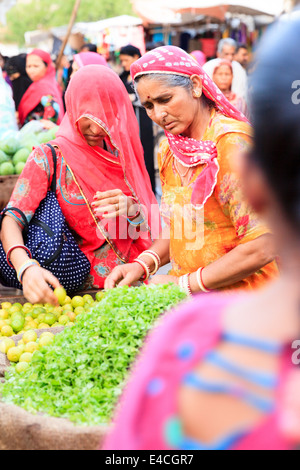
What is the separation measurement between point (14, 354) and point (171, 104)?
1.20 m

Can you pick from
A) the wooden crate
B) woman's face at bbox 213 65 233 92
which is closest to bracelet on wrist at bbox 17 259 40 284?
the wooden crate

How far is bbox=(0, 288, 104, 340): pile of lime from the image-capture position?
3.01 metres

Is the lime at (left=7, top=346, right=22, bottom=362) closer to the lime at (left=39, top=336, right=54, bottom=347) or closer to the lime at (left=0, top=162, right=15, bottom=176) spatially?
the lime at (left=39, top=336, right=54, bottom=347)

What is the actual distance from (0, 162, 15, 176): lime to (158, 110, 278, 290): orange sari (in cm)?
203

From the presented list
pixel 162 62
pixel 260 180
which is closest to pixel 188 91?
pixel 162 62

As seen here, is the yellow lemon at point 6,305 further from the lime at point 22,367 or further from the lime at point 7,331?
the lime at point 22,367

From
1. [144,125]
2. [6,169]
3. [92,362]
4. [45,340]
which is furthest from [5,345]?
[144,125]

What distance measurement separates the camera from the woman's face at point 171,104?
2.47 metres

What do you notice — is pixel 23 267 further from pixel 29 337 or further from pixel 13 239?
pixel 29 337

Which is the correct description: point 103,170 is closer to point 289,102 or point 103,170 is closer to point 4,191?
point 4,191

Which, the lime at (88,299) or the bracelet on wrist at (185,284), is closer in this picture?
the bracelet on wrist at (185,284)

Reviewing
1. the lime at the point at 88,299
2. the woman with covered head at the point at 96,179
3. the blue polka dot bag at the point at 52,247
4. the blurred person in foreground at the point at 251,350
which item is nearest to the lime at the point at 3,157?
the woman with covered head at the point at 96,179

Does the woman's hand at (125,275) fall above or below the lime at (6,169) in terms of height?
above

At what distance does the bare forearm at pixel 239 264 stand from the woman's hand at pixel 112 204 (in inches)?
38.8
